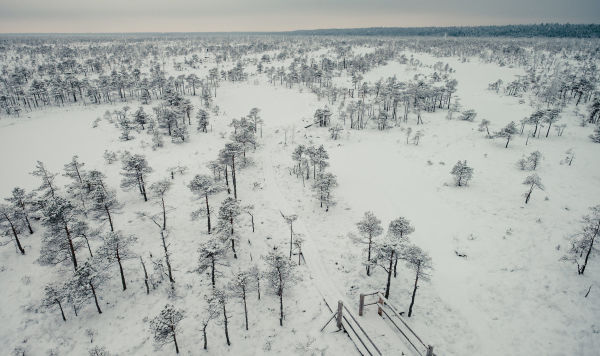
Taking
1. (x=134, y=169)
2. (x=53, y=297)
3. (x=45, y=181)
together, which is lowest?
(x=53, y=297)

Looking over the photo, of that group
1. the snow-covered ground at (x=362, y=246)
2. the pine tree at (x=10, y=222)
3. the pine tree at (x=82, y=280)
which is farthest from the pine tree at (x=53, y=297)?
the pine tree at (x=10, y=222)

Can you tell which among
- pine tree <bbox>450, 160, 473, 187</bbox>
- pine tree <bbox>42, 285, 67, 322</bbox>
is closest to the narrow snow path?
pine tree <bbox>42, 285, 67, 322</bbox>

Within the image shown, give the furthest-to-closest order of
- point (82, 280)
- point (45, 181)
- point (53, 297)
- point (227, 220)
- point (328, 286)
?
point (45, 181) → point (227, 220) → point (328, 286) → point (53, 297) → point (82, 280)

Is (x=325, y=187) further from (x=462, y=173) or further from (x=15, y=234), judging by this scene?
(x=15, y=234)

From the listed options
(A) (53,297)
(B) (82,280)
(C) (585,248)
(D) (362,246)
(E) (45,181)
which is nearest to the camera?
(B) (82,280)

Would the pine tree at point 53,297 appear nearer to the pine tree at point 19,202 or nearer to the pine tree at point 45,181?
the pine tree at point 19,202

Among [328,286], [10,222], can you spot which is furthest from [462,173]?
[10,222]

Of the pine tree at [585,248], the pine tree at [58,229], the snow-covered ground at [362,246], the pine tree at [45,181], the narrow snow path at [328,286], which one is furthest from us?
the pine tree at [45,181]

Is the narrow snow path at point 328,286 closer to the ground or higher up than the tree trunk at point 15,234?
closer to the ground
